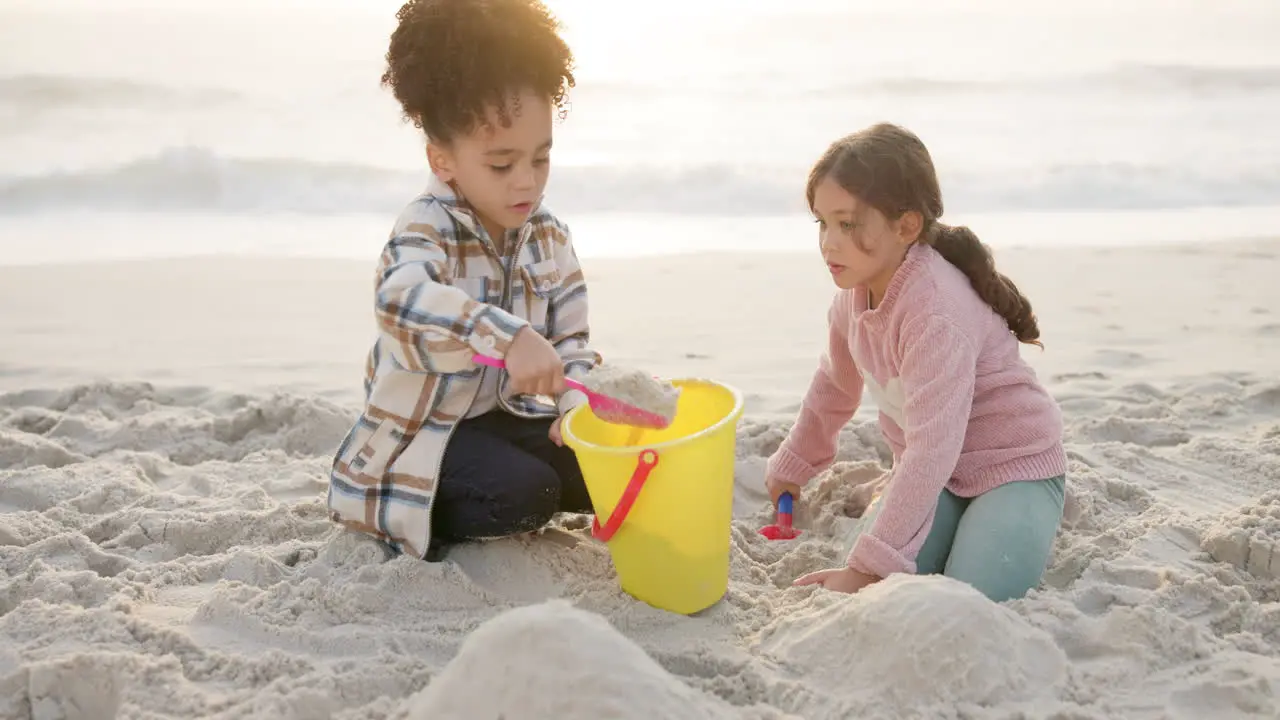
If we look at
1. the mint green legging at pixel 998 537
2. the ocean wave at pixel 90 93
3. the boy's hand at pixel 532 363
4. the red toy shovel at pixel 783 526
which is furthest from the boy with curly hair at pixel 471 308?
the ocean wave at pixel 90 93

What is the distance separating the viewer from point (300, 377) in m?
3.67

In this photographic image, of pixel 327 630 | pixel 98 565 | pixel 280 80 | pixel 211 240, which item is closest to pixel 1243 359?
pixel 327 630

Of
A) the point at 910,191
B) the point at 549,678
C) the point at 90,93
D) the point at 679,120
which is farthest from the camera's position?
the point at 679,120

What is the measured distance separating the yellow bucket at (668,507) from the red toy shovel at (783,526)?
1.35 feet

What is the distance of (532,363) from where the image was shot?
1.90 m

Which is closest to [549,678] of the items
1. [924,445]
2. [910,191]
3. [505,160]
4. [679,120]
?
[924,445]

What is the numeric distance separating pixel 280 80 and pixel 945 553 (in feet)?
30.8

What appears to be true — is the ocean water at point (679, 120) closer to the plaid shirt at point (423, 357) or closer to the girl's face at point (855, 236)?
the plaid shirt at point (423, 357)

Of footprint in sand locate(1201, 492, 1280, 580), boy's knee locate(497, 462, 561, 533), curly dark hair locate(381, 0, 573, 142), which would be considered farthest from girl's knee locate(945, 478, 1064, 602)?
curly dark hair locate(381, 0, 573, 142)

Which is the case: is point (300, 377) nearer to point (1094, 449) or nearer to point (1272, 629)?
point (1094, 449)

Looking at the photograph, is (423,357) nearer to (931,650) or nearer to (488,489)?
(488,489)

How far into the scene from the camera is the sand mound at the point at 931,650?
165cm

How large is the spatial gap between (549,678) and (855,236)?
112 centimetres

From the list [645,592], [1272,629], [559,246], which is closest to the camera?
[1272,629]
